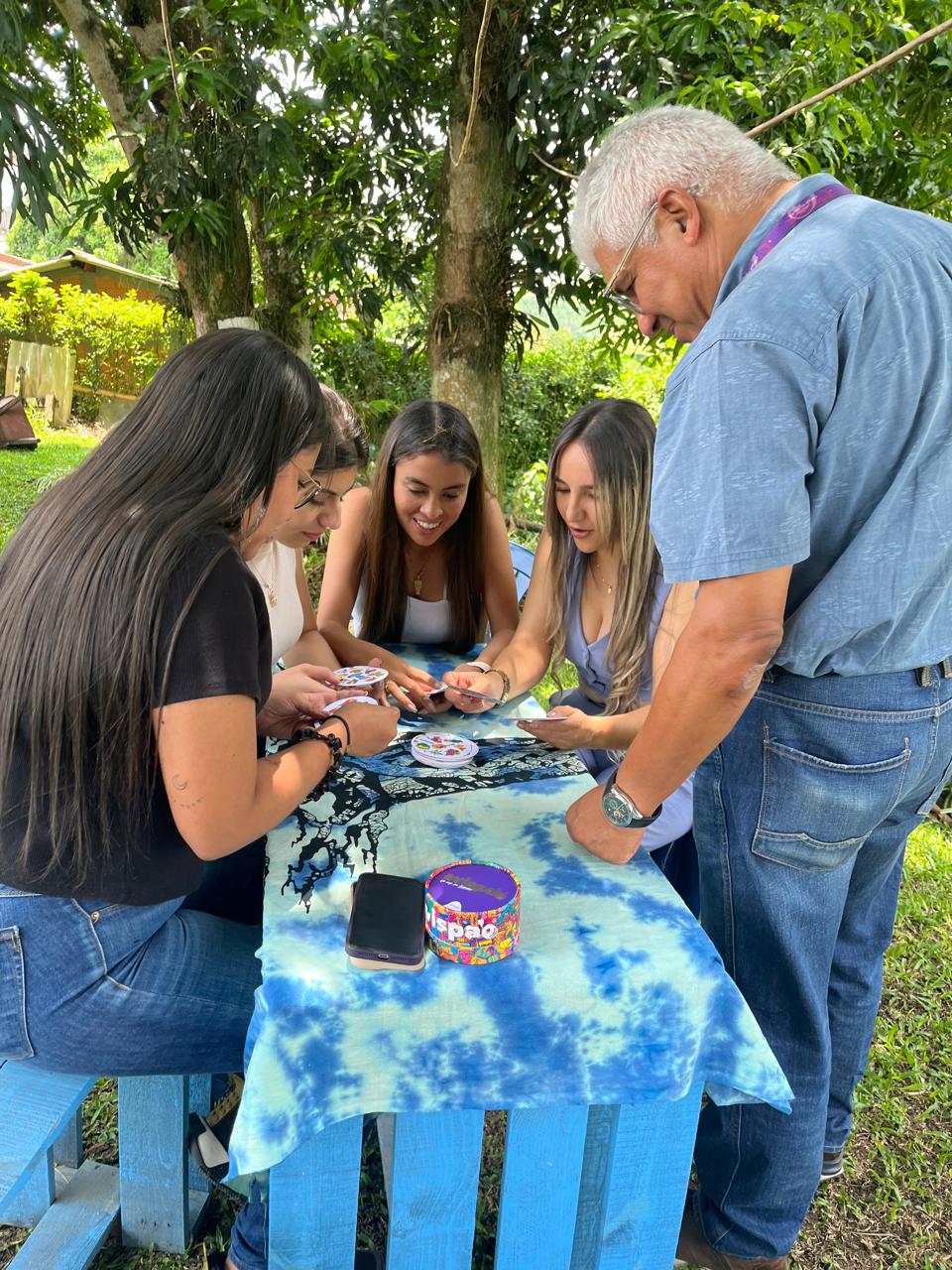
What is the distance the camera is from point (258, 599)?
138 centimetres

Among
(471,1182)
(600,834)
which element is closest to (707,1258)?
(471,1182)

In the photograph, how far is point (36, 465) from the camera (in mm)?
10625

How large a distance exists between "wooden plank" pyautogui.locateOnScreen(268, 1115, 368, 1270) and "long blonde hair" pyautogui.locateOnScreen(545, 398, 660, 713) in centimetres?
134

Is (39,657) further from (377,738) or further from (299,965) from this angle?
(377,738)

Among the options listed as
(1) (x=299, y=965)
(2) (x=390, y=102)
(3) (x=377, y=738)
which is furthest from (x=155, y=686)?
(2) (x=390, y=102)

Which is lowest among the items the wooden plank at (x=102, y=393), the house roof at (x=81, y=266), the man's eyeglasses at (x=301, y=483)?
the man's eyeglasses at (x=301, y=483)

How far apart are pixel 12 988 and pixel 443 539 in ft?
6.07

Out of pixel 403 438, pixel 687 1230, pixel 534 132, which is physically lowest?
pixel 687 1230

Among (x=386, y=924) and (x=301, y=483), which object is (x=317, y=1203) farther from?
(x=301, y=483)

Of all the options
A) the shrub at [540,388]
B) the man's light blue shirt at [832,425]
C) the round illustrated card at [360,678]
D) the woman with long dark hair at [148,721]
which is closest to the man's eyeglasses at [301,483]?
the woman with long dark hair at [148,721]

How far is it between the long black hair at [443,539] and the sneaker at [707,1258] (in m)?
1.68

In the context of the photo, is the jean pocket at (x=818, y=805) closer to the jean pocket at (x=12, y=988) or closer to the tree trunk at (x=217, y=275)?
the jean pocket at (x=12, y=988)

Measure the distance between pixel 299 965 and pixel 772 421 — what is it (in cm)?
101

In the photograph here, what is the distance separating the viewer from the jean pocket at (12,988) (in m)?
1.38
